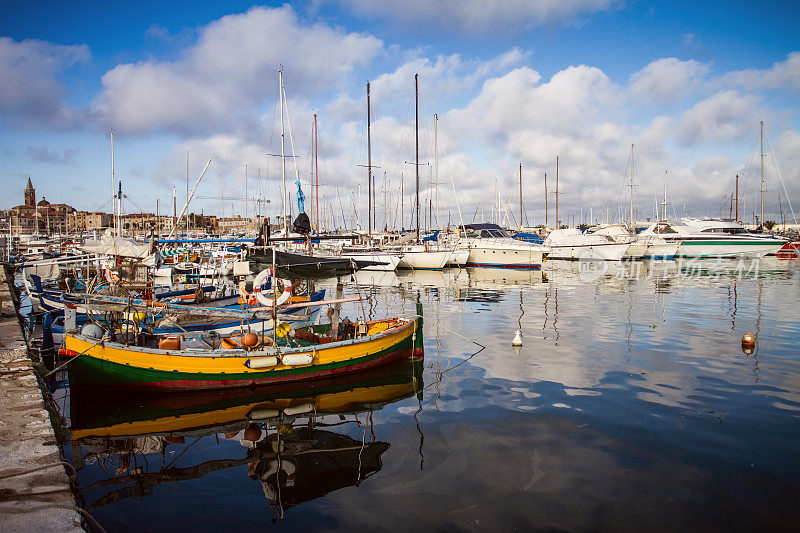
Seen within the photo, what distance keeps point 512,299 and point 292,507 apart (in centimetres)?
2231

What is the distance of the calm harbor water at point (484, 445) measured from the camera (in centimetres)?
675

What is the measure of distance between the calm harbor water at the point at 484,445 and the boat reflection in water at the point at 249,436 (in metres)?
0.05

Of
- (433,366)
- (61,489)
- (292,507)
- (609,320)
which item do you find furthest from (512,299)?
(61,489)

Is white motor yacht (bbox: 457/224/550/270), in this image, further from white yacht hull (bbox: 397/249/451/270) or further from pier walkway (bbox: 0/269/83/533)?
pier walkway (bbox: 0/269/83/533)

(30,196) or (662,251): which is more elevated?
(30,196)

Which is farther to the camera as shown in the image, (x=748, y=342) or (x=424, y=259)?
(x=424, y=259)

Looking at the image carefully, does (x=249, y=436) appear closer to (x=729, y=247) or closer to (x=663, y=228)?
(x=729, y=247)

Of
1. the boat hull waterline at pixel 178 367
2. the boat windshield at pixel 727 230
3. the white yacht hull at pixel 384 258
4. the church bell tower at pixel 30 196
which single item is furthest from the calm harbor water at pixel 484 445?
the church bell tower at pixel 30 196

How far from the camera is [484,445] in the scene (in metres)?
8.84

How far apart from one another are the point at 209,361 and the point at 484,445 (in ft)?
23.6

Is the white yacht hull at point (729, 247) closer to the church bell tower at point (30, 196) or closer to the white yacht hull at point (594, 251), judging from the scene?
the white yacht hull at point (594, 251)

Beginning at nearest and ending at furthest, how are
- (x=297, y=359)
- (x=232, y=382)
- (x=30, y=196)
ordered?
1. (x=232, y=382)
2. (x=297, y=359)
3. (x=30, y=196)

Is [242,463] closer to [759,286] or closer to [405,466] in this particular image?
[405,466]

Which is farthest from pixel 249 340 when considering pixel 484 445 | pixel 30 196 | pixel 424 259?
pixel 30 196
